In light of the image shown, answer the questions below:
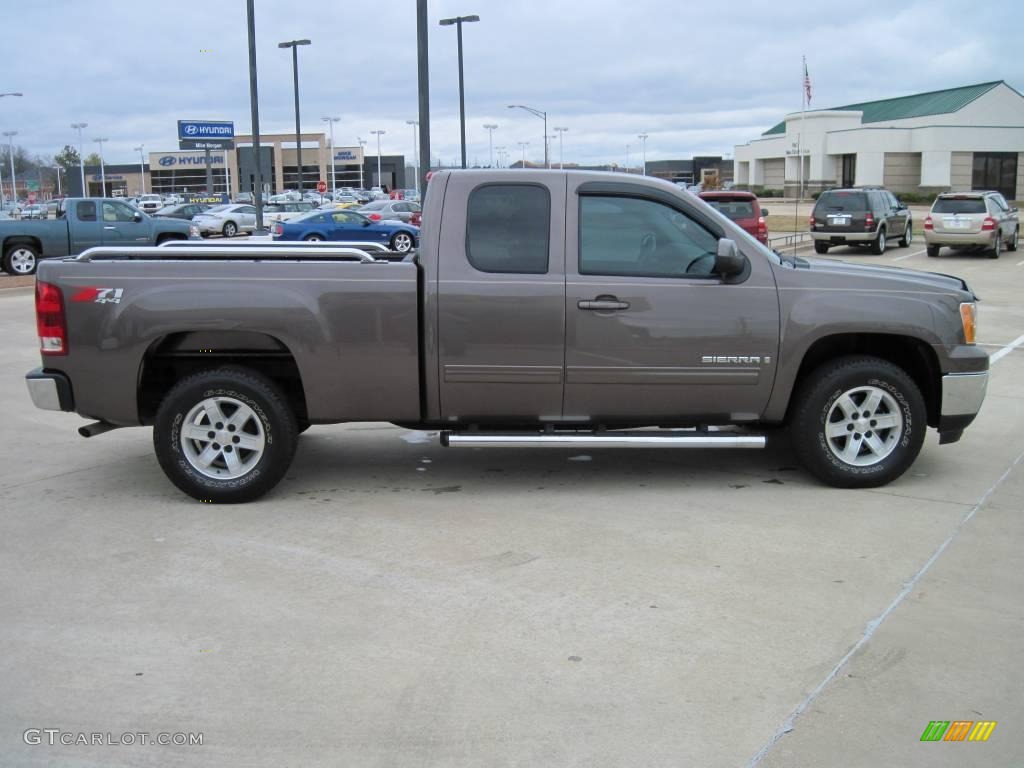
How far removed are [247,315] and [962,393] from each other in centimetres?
439

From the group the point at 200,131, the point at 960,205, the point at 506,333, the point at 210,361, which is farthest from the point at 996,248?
the point at 200,131

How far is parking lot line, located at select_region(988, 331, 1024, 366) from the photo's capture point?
11895 mm

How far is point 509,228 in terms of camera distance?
252 inches

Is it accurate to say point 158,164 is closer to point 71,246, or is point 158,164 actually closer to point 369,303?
point 71,246

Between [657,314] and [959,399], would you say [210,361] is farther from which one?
[959,399]

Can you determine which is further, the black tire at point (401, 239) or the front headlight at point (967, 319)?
the black tire at point (401, 239)

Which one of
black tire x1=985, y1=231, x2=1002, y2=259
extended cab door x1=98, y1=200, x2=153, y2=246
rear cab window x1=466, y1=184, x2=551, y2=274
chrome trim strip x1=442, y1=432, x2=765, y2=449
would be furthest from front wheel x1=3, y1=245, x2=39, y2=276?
black tire x1=985, y1=231, x2=1002, y2=259

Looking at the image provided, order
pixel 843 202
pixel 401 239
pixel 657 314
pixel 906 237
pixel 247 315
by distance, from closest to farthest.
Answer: pixel 247 315 < pixel 657 314 < pixel 843 202 < pixel 401 239 < pixel 906 237

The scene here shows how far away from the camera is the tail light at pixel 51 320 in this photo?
617 centimetres

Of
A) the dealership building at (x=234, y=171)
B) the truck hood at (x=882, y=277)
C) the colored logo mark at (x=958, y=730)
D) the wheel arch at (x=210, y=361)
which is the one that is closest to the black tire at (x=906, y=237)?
the truck hood at (x=882, y=277)

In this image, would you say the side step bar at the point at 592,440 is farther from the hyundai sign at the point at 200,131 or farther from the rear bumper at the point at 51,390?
the hyundai sign at the point at 200,131

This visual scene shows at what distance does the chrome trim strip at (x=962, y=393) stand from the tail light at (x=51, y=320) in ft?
17.5

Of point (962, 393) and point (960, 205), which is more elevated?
point (960, 205)

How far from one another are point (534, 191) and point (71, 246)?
2142 centimetres
